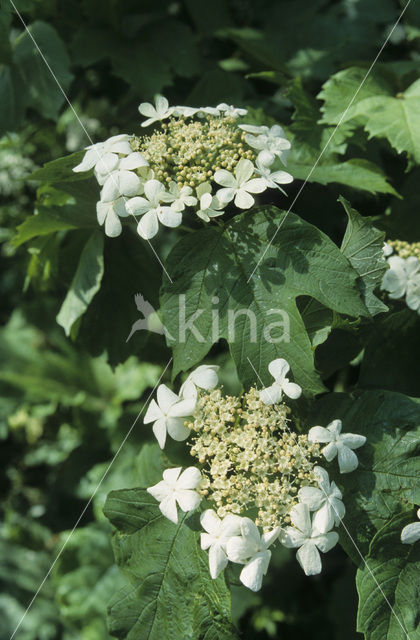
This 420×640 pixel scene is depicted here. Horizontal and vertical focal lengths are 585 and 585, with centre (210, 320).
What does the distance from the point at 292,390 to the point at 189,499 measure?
270mm

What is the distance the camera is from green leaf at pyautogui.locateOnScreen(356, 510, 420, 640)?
1071 millimetres

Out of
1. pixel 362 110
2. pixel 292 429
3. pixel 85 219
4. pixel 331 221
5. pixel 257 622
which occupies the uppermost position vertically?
pixel 362 110

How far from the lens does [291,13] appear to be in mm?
2174

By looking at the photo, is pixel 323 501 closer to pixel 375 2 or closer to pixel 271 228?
pixel 271 228

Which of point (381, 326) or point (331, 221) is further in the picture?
point (331, 221)

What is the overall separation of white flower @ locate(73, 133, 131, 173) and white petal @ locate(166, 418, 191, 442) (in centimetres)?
51

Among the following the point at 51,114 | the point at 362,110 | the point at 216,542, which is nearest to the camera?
the point at 216,542

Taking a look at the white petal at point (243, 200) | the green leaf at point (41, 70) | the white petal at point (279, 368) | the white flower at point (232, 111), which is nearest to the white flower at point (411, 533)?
the white petal at point (279, 368)

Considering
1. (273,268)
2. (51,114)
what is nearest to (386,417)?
(273,268)

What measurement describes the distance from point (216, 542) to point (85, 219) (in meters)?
0.82

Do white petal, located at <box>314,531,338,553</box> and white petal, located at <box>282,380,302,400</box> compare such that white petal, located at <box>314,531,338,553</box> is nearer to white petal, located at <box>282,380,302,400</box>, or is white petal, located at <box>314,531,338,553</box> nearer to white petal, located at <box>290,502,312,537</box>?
white petal, located at <box>290,502,312,537</box>

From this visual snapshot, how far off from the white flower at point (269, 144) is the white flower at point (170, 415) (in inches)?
19.8

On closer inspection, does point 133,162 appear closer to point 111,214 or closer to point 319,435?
point 111,214

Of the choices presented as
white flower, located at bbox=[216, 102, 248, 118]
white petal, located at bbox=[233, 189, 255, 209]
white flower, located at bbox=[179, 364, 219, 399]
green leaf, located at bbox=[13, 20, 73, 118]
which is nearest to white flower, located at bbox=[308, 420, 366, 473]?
white flower, located at bbox=[179, 364, 219, 399]
